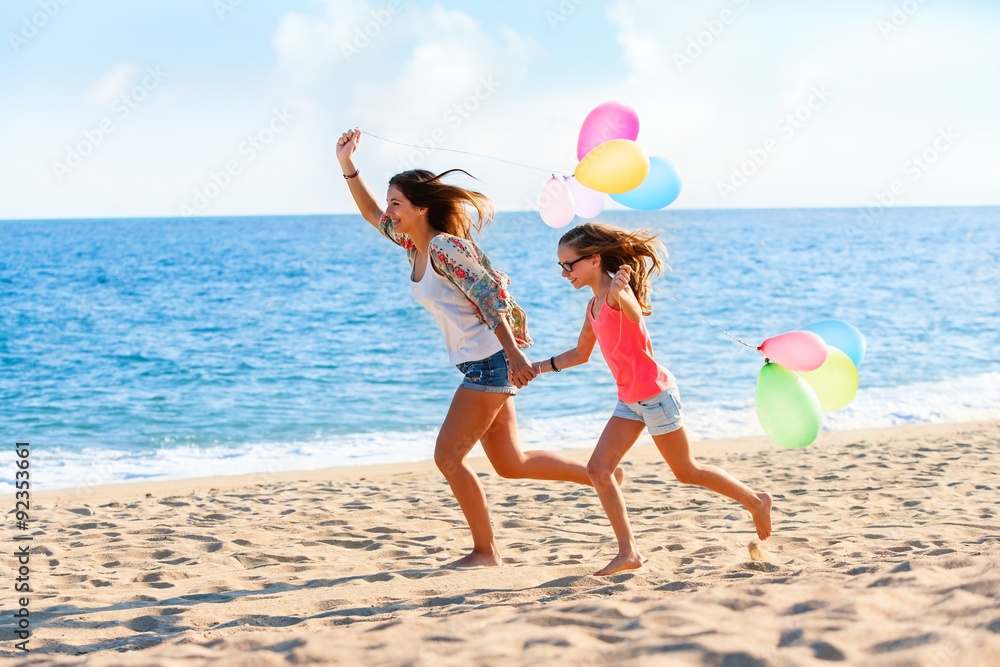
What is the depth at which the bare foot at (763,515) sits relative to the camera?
4027 millimetres

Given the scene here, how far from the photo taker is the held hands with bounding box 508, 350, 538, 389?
12.0 ft

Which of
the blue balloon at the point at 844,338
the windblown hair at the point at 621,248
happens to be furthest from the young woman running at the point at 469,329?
the blue balloon at the point at 844,338

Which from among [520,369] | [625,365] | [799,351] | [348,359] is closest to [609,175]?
[625,365]

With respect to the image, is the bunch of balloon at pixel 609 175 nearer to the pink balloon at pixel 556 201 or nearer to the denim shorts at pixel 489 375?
the pink balloon at pixel 556 201

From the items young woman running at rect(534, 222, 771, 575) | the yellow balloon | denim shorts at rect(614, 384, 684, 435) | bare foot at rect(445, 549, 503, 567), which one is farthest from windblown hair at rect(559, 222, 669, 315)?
bare foot at rect(445, 549, 503, 567)

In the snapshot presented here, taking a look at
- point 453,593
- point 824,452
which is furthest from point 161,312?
point 453,593

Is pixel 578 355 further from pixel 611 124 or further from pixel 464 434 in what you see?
pixel 611 124

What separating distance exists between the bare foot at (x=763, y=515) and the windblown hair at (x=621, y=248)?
1108 mm

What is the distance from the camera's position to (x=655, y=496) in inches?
240

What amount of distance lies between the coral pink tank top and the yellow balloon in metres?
0.74

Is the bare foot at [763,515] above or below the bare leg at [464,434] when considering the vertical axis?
below

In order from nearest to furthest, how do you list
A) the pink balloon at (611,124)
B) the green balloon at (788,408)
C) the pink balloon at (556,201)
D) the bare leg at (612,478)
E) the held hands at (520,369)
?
the held hands at (520,369) → the bare leg at (612,478) → the green balloon at (788,408) → the pink balloon at (611,124) → the pink balloon at (556,201)

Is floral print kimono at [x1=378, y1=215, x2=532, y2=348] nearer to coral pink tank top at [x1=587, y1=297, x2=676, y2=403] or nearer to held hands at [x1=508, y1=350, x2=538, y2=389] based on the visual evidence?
held hands at [x1=508, y1=350, x2=538, y2=389]

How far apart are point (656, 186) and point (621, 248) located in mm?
699
